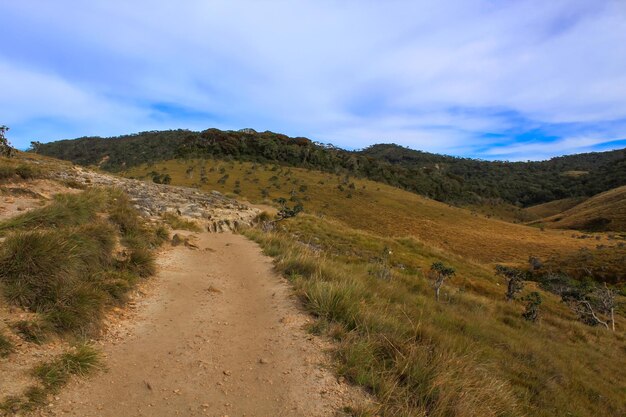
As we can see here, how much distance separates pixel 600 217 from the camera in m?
65.4

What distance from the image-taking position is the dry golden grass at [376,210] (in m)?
40.2

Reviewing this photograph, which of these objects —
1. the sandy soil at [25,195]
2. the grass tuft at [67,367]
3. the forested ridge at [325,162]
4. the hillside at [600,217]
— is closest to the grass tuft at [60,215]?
the sandy soil at [25,195]

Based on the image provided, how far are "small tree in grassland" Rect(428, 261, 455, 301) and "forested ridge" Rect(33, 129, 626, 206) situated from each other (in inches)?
2177

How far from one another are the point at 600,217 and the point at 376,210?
4563 cm

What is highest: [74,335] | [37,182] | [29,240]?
[37,182]

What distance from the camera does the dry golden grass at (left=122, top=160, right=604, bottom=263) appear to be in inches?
1582

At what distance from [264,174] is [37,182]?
4676cm

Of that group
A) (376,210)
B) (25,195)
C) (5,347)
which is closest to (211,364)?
(5,347)

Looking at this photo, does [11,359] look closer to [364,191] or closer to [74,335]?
[74,335]

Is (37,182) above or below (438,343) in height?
above

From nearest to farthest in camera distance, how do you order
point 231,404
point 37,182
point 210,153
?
point 231,404
point 37,182
point 210,153

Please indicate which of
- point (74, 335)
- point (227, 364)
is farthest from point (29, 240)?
point (227, 364)

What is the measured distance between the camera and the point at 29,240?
5336 millimetres

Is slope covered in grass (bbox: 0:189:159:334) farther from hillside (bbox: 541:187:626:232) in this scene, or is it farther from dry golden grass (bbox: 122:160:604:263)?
hillside (bbox: 541:187:626:232)
